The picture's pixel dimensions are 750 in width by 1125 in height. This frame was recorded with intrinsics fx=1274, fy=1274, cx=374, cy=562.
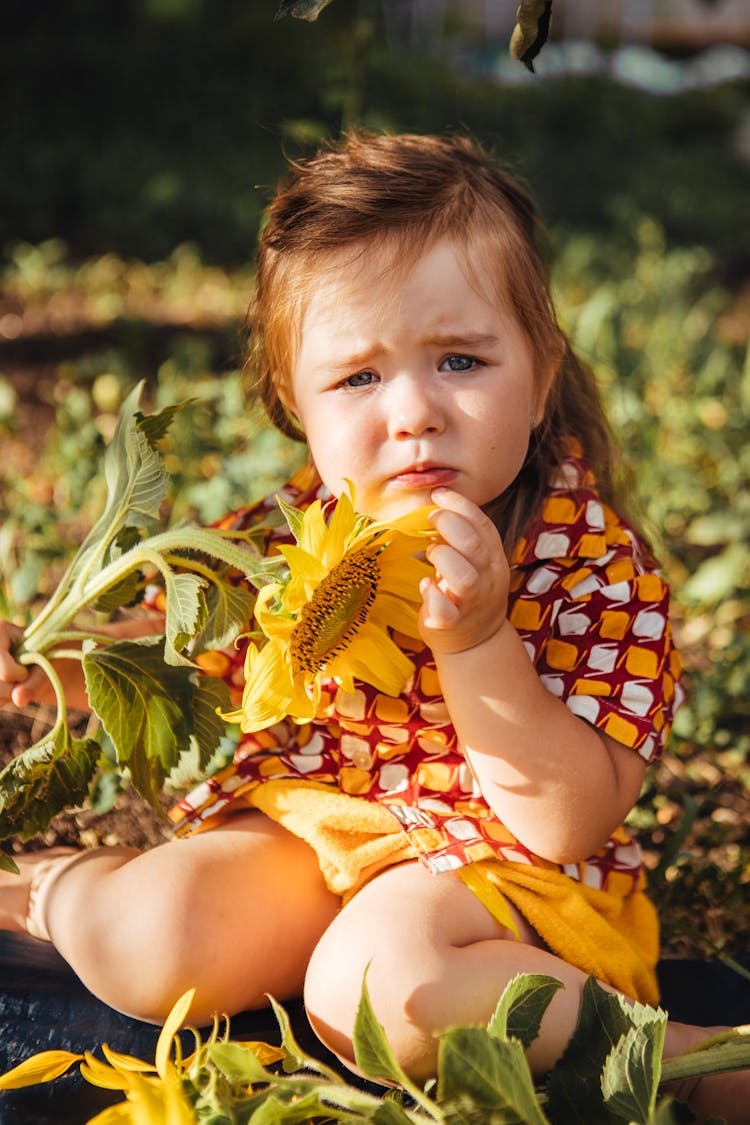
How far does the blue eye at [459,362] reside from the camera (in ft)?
4.76

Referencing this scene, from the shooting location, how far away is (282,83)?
9.31 metres

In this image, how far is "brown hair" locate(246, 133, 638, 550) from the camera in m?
1.49

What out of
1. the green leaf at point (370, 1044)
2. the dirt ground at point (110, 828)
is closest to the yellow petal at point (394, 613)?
the green leaf at point (370, 1044)

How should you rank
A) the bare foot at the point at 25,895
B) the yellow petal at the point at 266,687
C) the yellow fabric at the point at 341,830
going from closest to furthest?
1. the yellow petal at the point at 266,687
2. the yellow fabric at the point at 341,830
3. the bare foot at the point at 25,895

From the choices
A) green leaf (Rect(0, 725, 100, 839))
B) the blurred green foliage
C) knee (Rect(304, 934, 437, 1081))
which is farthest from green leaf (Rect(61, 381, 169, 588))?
the blurred green foliage

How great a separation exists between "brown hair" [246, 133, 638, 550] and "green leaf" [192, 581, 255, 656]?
320 mm

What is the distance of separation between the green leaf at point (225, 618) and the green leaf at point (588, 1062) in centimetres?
53

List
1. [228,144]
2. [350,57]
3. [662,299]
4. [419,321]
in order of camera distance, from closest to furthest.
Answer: [419,321] → [350,57] → [662,299] → [228,144]

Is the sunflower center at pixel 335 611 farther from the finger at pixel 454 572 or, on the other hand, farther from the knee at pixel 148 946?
the knee at pixel 148 946

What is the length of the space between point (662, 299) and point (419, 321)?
11.4ft

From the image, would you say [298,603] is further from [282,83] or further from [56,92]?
[282,83]

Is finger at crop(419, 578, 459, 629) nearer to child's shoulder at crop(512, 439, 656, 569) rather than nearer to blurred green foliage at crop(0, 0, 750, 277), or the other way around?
child's shoulder at crop(512, 439, 656, 569)

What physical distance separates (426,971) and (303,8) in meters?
0.97

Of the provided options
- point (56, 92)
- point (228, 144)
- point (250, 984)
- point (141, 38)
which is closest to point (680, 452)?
point (250, 984)
